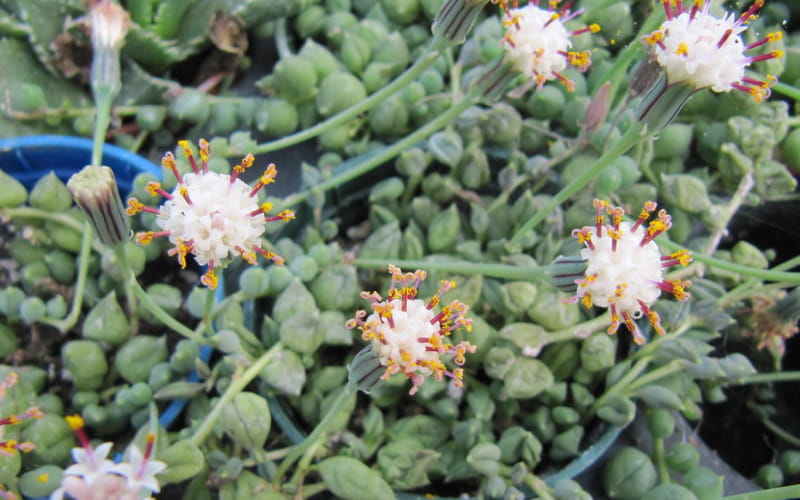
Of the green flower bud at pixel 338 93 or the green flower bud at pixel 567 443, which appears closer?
the green flower bud at pixel 567 443

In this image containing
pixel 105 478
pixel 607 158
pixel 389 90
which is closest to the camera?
pixel 105 478

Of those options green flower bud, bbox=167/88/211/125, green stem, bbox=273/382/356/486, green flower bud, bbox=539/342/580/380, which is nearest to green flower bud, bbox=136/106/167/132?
green flower bud, bbox=167/88/211/125

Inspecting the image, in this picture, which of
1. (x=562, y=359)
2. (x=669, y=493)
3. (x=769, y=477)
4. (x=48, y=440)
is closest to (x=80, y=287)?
(x=48, y=440)

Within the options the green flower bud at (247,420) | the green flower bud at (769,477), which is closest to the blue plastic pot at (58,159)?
the green flower bud at (247,420)

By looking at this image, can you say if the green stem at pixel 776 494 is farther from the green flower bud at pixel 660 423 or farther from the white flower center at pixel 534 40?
the white flower center at pixel 534 40

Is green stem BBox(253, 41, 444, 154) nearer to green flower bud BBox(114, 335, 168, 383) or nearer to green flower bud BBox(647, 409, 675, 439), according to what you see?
green flower bud BBox(114, 335, 168, 383)

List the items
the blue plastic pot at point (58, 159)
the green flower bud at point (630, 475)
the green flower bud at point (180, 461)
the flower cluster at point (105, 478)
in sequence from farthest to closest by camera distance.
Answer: the blue plastic pot at point (58, 159), the green flower bud at point (630, 475), the green flower bud at point (180, 461), the flower cluster at point (105, 478)

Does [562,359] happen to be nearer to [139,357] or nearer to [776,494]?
[776,494]
